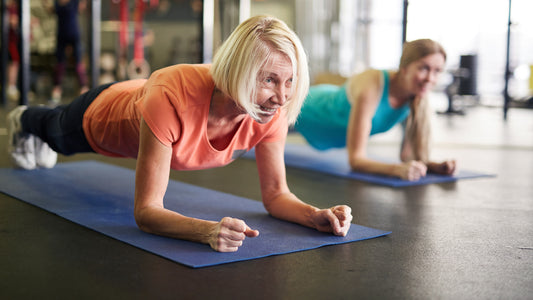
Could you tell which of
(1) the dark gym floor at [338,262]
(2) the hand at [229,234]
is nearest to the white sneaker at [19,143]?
(1) the dark gym floor at [338,262]

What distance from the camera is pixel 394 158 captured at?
11.7 ft

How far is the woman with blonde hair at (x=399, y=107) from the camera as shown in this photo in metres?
2.48

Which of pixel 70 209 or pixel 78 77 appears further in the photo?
pixel 78 77

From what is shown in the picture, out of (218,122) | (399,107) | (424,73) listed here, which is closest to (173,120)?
(218,122)

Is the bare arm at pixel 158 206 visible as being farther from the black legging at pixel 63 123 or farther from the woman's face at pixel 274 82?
the black legging at pixel 63 123

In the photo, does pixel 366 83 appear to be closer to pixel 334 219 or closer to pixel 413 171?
pixel 413 171

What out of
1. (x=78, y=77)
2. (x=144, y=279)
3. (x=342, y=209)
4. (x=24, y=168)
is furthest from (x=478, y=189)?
(x=78, y=77)

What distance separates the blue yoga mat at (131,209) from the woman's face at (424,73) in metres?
0.97

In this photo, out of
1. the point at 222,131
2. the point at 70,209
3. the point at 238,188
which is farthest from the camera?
the point at 238,188

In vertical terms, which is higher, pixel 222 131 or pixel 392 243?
pixel 222 131

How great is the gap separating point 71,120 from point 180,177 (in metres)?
0.71

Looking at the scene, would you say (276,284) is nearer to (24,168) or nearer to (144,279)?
(144,279)

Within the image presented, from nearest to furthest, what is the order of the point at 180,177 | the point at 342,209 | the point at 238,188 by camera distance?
the point at 342,209, the point at 238,188, the point at 180,177

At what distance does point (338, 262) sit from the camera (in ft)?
4.38
